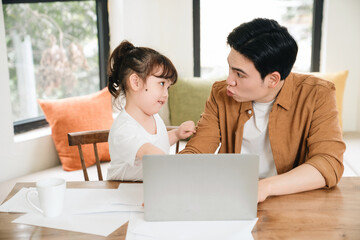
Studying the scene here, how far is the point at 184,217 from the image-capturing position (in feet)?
3.07

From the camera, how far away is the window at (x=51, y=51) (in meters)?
2.50

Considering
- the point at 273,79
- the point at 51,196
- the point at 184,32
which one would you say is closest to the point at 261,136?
the point at 273,79

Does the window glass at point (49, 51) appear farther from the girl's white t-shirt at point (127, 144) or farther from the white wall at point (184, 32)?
→ the girl's white t-shirt at point (127, 144)

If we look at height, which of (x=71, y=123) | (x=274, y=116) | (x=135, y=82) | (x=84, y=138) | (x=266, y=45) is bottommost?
(x=71, y=123)

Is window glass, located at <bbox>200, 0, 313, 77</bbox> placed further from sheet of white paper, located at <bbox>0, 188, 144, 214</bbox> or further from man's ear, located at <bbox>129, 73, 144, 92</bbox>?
sheet of white paper, located at <bbox>0, 188, 144, 214</bbox>

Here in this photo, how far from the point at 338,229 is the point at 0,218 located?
86cm

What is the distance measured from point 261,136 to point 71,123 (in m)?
1.30

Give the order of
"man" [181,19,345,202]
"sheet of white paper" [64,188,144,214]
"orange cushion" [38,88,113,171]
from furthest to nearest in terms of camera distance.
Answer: "orange cushion" [38,88,113,171], "man" [181,19,345,202], "sheet of white paper" [64,188,144,214]

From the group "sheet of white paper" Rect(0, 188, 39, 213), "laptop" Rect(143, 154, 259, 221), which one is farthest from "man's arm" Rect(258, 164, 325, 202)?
"sheet of white paper" Rect(0, 188, 39, 213)

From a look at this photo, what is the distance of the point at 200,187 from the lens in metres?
0.90

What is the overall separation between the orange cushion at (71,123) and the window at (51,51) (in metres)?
0.31

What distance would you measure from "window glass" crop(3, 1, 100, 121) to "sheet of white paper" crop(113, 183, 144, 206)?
1.63m

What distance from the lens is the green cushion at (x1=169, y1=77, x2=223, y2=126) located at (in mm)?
2760

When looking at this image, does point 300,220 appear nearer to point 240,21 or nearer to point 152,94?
point 152,94
